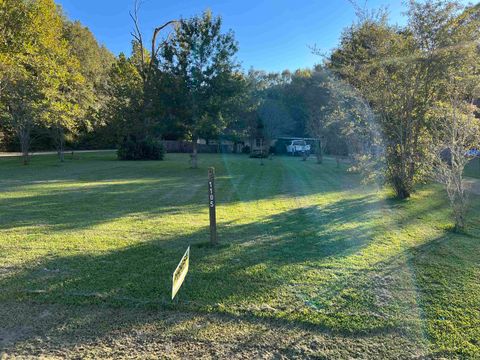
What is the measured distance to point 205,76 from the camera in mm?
15867

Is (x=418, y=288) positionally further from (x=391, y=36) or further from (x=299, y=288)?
(x=391, y=36)

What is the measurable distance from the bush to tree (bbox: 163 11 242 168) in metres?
9.34

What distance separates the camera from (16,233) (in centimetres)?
491

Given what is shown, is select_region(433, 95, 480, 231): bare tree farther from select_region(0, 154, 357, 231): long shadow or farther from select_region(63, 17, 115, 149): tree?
select_region(63, 17, 115, 149): tree

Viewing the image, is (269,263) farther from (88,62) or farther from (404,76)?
(88,62)

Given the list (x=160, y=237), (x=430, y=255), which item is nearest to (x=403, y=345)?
(x=430, y=255)

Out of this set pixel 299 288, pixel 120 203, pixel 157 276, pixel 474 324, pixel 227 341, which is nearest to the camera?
pixel 227 341

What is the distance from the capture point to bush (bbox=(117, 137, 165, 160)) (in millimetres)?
24094

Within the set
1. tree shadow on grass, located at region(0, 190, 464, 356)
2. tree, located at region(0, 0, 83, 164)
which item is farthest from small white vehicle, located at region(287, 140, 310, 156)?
tree shadow on grass, located at region(0, 190, 464, 356)

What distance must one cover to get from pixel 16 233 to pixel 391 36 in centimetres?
850

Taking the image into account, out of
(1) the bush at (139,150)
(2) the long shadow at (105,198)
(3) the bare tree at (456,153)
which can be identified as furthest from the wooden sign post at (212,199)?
(1) the bush at (139,150)

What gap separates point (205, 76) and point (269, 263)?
13.5 meters

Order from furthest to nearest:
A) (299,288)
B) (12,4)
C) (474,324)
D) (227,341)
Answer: (12,4) < (299,288) < (474,324) < (227,341)

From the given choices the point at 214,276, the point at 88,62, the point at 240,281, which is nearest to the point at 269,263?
the point at 240,281
